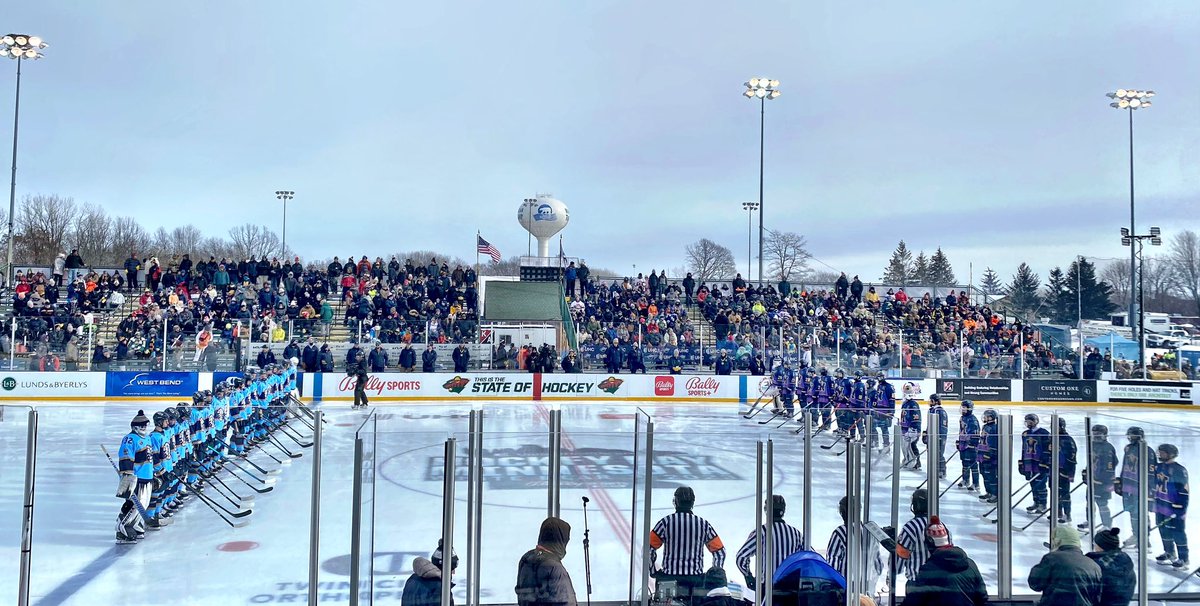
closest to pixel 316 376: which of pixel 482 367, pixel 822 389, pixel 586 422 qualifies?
pixel 482 367

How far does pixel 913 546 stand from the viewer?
5.83 meters

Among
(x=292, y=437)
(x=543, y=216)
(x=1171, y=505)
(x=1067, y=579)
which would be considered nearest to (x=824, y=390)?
(x=292, y=437)

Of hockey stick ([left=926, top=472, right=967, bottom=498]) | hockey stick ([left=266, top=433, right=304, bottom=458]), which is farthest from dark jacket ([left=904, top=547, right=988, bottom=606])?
hockey stick ([left=266, top=433, right=304, bottom=458])

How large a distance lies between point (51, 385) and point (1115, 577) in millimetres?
23269

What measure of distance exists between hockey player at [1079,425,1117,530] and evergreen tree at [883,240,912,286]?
3062 inches

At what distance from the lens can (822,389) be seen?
1720 centimetres

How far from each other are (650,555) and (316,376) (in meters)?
18.8

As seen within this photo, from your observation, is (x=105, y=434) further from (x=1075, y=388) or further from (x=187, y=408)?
(x=1075, y=388)

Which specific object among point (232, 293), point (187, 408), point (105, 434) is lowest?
point (105, 434)

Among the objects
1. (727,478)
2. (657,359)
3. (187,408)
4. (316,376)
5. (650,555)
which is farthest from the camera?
(657,359)

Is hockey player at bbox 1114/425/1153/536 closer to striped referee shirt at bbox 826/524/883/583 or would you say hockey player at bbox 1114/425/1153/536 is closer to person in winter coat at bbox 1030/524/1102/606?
person in winter coat at bbox 1030/524/1102/606

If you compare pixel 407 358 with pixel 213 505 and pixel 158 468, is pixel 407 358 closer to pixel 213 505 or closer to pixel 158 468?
pixel 213 505

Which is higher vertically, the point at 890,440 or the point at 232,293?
the point at 232,293

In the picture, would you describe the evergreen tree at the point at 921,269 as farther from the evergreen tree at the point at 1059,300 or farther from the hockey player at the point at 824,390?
the hockey player at the point at 824,390
